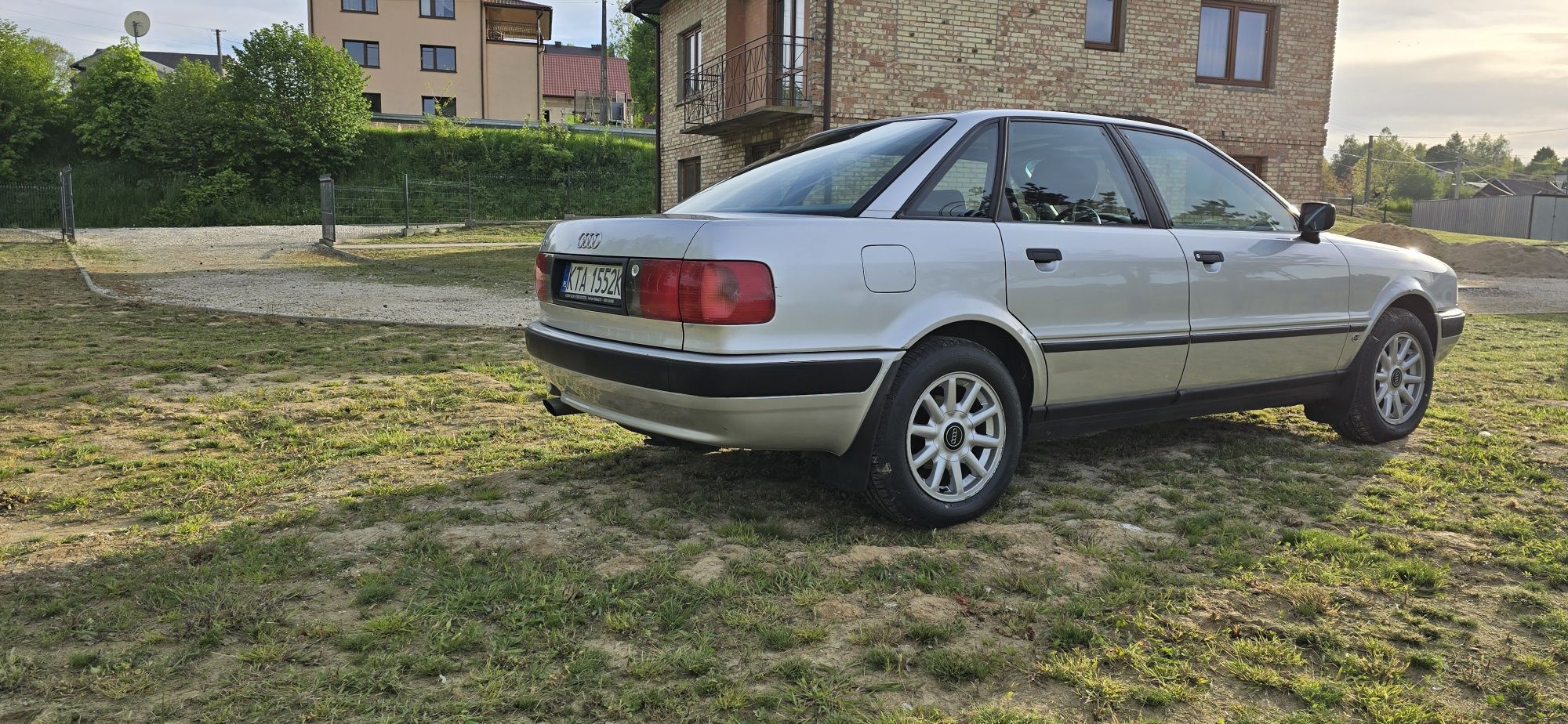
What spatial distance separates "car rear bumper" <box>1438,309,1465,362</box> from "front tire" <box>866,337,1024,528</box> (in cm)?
299

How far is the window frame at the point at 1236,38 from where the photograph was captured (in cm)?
1792

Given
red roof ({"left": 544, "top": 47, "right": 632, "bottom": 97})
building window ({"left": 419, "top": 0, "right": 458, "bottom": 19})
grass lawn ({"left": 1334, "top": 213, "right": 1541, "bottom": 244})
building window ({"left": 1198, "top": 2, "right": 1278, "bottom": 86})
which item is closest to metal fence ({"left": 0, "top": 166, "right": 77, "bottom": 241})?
building window ({"left": 419, "top": 0, "right": 458, "bottom": 19})

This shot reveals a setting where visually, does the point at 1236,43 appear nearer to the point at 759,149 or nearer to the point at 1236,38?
the point at 1236,38

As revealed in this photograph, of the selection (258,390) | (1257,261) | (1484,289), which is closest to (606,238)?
(1257,261)

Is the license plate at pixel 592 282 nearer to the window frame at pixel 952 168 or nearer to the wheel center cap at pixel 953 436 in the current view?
the window frame at pixel 952 168

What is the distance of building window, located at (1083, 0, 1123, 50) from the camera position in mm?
17125

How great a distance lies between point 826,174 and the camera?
402 centimetres

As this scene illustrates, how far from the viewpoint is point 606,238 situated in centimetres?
376

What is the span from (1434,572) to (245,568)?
3744 millimetres

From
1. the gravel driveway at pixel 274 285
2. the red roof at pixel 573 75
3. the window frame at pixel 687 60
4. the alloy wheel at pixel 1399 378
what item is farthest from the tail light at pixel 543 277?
the red roof at pixel 573 75

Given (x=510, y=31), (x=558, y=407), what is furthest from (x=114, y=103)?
(x=558, y=407)

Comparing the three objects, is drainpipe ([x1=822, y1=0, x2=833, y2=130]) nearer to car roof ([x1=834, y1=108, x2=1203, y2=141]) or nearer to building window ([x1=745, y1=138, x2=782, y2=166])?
building window ([x1=745, y1=138, x2=782, y2=166])

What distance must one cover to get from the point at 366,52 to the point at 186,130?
15.2 metres

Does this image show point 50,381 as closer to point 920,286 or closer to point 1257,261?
point 920,286
